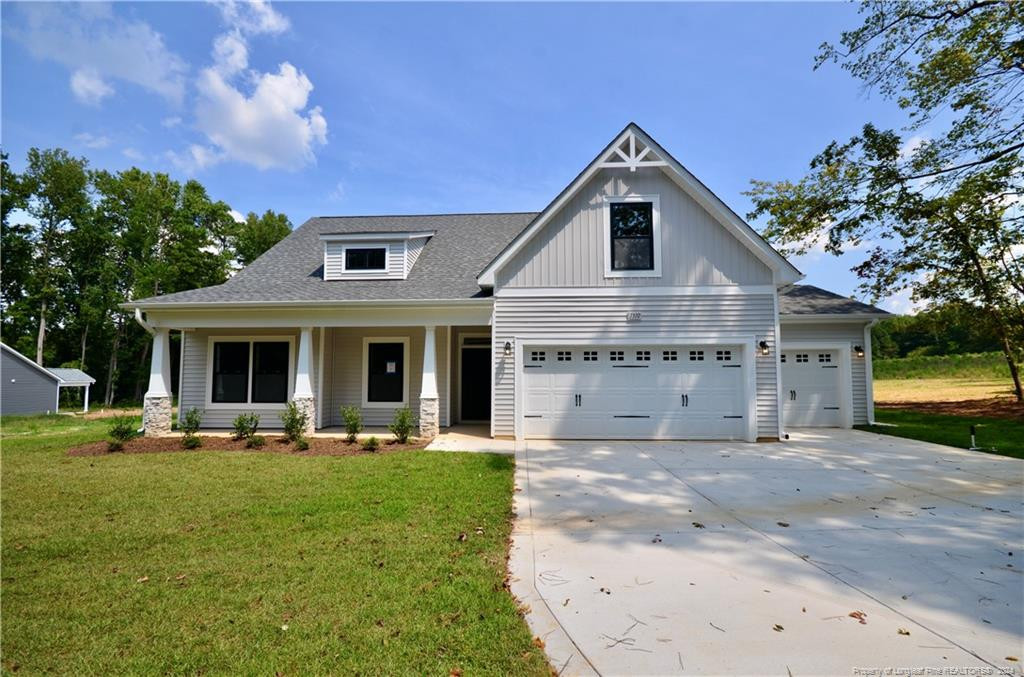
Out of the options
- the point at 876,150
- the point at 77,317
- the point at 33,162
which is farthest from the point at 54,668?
the point at 33,162

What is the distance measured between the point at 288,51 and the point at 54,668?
40.6 feet

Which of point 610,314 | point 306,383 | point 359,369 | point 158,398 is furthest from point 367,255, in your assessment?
point 610,314

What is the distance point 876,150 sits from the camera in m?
15.2

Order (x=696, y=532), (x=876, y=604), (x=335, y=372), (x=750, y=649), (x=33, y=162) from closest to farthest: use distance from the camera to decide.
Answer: (x=750, y=649)
(x=876, y=604)
(x=696, y=532)
(x=335, y=372)
(x=33, y=162)

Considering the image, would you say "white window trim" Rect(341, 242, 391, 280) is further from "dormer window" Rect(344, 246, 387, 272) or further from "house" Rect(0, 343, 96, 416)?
"house" Rect(0, 343, 96, 416)

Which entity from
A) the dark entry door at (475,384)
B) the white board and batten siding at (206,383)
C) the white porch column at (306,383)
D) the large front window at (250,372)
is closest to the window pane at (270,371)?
the large front window at (250,372)

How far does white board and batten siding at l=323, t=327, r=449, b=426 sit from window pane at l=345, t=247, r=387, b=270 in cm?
173

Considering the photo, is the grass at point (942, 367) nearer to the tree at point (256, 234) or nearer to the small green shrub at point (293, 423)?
the small green shrub at point (293, 423)

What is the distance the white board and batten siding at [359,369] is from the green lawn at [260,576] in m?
5.54

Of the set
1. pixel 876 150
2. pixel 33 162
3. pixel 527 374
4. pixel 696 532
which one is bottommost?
pixel 696 532

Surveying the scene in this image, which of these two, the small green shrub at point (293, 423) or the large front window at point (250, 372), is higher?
the large front window at point (250, 372)

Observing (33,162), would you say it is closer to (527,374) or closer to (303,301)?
(303,301)

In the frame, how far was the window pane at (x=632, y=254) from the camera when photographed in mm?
10469

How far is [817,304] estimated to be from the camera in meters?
12.7
